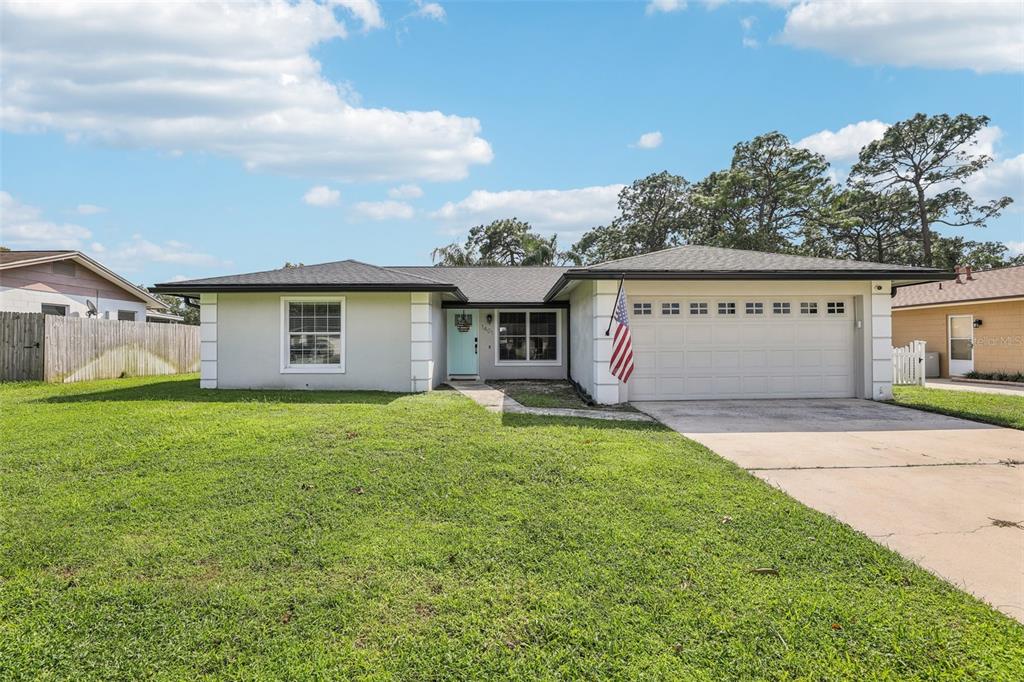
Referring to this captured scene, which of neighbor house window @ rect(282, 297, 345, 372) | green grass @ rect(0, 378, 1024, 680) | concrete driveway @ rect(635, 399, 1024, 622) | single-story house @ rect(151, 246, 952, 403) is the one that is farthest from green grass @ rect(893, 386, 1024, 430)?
neighbor house window @ rect(282, 297, 345, 372)

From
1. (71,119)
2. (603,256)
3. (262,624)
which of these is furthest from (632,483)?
(603,256)

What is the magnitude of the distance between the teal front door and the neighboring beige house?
12903 mm

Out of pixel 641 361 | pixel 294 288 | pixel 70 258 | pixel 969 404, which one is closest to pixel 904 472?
pixel 641 361

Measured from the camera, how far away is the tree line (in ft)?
93.2

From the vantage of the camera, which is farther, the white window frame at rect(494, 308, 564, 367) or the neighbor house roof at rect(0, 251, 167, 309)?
the neighbor house roof at rect(0, 251, 167, 309)

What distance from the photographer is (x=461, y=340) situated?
1504cm

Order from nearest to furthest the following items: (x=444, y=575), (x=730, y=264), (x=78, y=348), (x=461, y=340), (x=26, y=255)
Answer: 1. (x=444, y=575)
2. (x=730, y=264)
3. (x=78, y=348)
4. (x=461, y=340)
5. (x=26, y=255)

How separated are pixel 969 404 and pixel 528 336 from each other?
9.91 metres

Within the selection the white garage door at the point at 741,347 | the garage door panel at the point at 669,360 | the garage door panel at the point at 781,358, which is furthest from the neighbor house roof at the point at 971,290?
the garage door panel at the point at 669,360

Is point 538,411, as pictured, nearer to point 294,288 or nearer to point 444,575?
point 444,575

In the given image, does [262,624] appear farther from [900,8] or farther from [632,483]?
[900,8]

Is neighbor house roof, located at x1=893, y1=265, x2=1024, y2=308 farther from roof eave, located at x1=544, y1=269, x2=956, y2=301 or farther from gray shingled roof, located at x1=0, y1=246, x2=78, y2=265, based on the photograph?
gray shingled roof, located at x1=0, y1=246, x2=78, y2=265

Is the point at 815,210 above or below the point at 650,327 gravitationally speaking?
above

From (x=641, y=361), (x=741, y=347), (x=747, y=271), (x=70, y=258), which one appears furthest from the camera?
(x=70, y=258)
